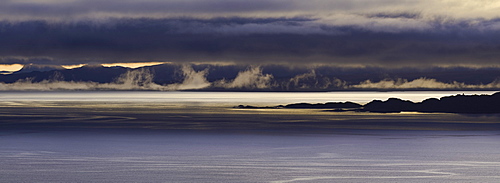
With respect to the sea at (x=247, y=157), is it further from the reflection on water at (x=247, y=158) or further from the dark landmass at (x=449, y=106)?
the dark landmass at (x=449, y=106)

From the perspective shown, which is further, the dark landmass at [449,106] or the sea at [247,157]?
the dark landmass at [449,106]

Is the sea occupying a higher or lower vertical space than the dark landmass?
lower

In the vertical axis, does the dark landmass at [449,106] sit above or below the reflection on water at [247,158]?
→ above

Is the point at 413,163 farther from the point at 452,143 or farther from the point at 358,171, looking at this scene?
the point at 452,143

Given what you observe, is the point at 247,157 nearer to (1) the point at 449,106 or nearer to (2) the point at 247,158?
(2) the point at 247,158

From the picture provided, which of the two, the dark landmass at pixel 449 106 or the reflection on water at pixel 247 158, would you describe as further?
the dark landmass at pixel 449 106

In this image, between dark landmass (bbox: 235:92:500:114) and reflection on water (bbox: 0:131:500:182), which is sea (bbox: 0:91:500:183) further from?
dark landmass (bbox: 235:92:500:114)

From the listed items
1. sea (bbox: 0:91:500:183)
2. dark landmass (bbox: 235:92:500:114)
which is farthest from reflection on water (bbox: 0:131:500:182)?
dark landmass (bbox: 235:92:500:114)

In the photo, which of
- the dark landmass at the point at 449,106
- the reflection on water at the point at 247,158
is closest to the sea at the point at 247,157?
the reflection on water at the point at 247,158

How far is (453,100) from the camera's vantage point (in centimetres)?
14212

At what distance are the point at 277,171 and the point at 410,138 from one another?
2764cm

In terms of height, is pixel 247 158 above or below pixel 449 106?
below

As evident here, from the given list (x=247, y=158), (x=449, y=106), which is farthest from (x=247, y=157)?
(x=449, y=106)

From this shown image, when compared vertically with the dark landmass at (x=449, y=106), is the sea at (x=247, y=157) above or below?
below
